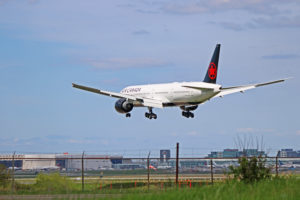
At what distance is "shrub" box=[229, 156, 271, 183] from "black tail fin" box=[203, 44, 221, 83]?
118 feet

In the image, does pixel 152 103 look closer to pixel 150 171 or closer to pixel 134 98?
pixel 134 98

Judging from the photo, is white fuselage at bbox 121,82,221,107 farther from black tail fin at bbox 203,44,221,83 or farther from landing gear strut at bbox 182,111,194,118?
black tail fin at bbox 203,44,221,83

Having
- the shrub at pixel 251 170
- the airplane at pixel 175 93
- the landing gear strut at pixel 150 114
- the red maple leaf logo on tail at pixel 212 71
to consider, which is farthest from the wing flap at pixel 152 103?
the shrub at pixel 251 170

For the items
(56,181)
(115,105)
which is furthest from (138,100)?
(56,181)

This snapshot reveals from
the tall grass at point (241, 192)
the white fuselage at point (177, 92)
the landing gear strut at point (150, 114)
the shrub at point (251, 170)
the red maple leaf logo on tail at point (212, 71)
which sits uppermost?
the red maple leaf logo on tail at point (212, 71)

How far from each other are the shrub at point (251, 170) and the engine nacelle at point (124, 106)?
40.2 m

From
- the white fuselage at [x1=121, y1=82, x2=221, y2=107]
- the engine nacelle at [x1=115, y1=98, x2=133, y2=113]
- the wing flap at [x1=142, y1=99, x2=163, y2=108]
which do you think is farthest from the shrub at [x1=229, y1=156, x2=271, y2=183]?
the engine nacelle at [x1=115, y1=98, x2=133, y2=113]

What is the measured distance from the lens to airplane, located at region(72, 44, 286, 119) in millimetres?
56875

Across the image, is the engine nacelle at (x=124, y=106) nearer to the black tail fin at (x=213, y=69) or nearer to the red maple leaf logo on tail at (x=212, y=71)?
the black tail fin at (x=213, y=69)

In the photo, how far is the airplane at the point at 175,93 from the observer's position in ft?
187

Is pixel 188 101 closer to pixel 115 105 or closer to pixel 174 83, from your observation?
pixel 174 83

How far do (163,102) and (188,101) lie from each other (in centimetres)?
332

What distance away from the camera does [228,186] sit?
70.6ft

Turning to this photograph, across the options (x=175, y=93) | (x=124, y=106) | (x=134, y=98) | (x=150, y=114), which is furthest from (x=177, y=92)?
(x=124, y=106)
